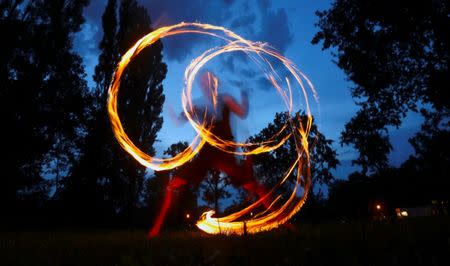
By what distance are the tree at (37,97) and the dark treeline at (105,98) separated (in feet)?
Result: 0.21

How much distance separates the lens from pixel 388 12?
15.3 metres

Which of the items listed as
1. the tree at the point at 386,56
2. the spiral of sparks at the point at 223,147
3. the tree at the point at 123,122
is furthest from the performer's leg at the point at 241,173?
the tree at the point at 123,122

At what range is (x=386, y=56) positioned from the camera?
55.3 feet

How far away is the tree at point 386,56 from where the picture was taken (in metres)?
15.2

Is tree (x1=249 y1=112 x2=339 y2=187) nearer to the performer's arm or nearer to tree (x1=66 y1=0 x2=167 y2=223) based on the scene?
tree (x1=66 y1=0 x2=167 y2=223)

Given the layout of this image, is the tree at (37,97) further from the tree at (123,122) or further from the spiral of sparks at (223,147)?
the spiral of sparks at (223,147)

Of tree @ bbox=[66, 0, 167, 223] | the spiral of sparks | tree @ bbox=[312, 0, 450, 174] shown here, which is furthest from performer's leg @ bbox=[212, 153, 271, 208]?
tree @ bbox=[66, 0, 167, 223]

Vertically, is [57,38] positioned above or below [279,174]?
above

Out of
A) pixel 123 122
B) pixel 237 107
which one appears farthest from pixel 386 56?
pixel 123 122

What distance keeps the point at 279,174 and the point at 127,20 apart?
19084 millimetres

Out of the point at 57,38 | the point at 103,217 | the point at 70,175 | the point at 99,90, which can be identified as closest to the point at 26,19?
the point at 57,38

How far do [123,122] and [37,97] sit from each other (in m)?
5.66

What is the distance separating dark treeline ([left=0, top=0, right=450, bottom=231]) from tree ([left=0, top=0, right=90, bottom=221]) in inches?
2.5

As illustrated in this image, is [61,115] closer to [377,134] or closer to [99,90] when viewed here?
[99,90]
